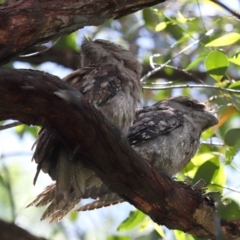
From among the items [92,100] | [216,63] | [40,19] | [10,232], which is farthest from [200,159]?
[10,232]

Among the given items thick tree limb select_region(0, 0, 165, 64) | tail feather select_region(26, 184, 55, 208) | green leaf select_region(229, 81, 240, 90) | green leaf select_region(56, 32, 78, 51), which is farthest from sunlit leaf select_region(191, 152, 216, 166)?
green leaf select_region(56, 32, 78, 51)

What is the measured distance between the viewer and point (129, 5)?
288cm

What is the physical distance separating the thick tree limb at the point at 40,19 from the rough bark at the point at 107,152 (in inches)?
14.4

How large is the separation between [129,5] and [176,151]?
1.05m

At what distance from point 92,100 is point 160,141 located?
0.67 metres

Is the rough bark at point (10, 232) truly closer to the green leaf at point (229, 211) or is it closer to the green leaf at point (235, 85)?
the green leaf at point (229, 211)

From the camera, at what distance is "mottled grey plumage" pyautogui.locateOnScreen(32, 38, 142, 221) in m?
2.78

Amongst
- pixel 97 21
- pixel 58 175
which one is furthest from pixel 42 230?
pixel 97 21

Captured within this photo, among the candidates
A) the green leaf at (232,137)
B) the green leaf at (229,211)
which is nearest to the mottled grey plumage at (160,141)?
the green leaf at (232,137)

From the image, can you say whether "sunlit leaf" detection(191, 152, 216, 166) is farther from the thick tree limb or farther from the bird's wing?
the thick tree limb

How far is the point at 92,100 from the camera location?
3.11m

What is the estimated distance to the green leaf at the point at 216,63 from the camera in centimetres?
350

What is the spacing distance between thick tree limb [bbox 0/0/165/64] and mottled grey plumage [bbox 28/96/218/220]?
826mm

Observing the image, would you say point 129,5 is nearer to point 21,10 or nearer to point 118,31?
point 21,10
